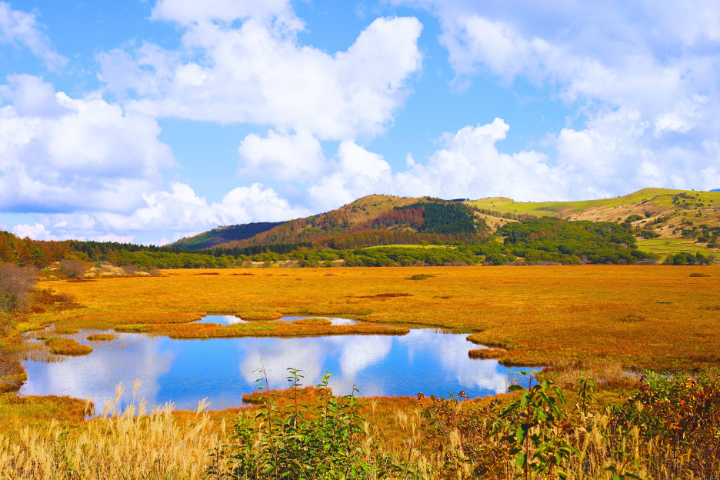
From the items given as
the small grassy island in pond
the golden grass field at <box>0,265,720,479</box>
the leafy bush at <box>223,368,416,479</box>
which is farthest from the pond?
the leafy bush at <box>223,368,416,479</box>

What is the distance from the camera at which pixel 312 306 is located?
53812 mm

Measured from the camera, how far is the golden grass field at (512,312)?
27.7 meters

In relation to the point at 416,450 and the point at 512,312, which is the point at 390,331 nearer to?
the point at 512,312

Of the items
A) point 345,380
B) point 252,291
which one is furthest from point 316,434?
point 252,291

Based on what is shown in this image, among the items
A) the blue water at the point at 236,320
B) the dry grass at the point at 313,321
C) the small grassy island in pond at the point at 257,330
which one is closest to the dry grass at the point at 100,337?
the small grassy island in pond at the point at 257,330

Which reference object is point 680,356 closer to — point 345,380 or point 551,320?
point 551,320

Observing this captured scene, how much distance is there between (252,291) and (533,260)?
159 metres

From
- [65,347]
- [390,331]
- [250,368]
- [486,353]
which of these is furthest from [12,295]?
[486,353]

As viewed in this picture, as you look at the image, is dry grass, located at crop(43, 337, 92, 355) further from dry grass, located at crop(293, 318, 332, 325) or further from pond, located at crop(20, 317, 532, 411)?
dry grass, located at crop(293, 318, 332, 325)

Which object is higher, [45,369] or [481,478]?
[481,478]

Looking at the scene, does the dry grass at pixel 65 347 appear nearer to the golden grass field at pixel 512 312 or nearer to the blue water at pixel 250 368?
the blue water at pixel 250 368

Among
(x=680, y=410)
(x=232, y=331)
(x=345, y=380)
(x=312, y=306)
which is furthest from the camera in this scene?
(x=312, y=306)

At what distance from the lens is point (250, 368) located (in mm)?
26188

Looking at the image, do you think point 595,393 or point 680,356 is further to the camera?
point 680,356
